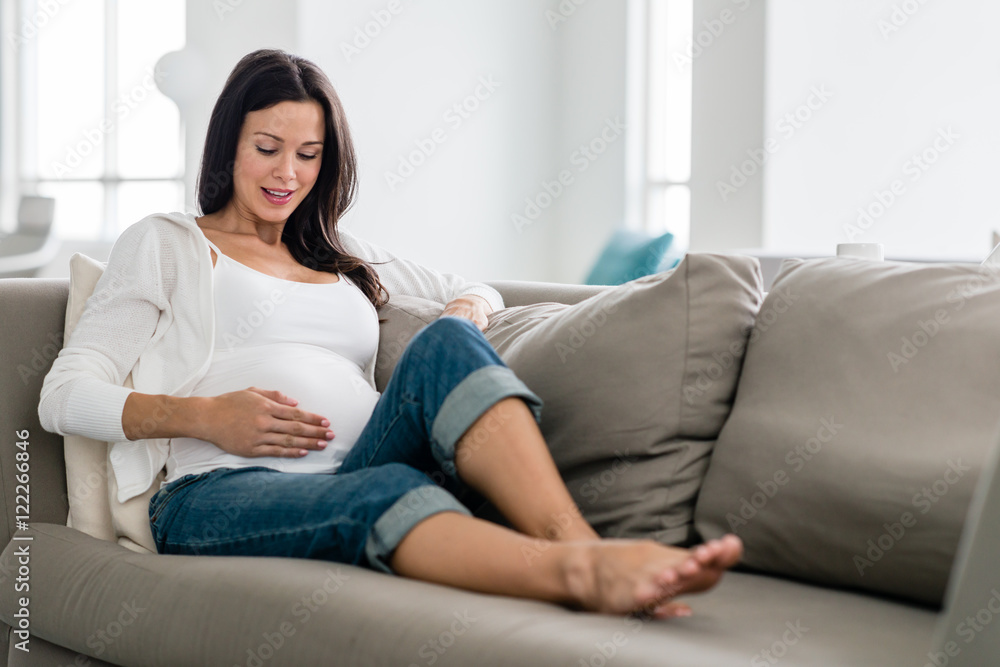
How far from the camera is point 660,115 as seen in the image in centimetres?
507

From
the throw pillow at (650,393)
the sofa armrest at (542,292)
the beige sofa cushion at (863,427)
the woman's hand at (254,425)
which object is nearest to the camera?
the beige sofa cushion at (863,427)

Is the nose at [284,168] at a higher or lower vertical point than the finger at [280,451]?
higher

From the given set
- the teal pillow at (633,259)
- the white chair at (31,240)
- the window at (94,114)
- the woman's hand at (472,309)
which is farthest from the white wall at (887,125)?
the white chair at (31,240)

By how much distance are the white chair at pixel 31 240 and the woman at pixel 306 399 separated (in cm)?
357

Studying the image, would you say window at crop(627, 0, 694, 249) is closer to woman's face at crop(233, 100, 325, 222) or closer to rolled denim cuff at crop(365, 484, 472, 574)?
woman's face at crop(233, 100, 325, 222)

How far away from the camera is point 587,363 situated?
1323mm

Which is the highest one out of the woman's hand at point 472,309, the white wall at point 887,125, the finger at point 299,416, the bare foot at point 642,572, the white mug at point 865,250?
the white wall at point 887,125

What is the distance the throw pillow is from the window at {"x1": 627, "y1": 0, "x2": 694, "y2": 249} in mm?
3645

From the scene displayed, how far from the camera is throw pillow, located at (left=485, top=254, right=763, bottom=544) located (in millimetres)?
1278

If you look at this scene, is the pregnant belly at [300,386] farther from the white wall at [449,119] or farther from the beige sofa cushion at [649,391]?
the white wall at [449,119]

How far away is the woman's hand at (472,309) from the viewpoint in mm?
1677

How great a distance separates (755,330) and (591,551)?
469 millimetres

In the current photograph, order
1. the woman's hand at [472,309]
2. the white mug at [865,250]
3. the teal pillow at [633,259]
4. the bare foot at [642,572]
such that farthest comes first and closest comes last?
the teal pillow at [633,259]
the white mug at [865,250]
the woman's hand at [472,309]
the bare foot at [642,572]

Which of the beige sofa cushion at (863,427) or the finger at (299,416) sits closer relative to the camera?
the beige sofa cushion at (863,427)
